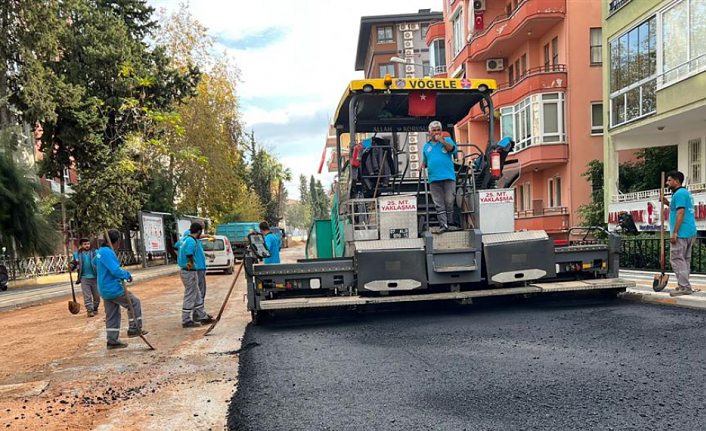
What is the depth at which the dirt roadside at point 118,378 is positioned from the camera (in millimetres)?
4164

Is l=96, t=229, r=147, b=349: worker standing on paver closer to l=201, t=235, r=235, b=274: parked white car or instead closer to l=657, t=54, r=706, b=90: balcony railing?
l=657, t=54, r=706, b=90: balcony railing

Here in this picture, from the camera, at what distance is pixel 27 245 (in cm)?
1769

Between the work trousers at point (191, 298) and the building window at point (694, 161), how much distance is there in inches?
564

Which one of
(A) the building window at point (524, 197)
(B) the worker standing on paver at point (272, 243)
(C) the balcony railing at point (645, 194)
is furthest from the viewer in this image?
(A) the building window at point (524, 197)

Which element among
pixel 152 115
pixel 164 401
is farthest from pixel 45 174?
pixel 164 401

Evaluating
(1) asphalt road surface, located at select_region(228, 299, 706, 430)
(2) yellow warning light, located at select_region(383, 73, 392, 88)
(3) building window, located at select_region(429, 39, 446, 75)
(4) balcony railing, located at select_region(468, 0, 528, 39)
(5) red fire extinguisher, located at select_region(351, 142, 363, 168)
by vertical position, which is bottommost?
(1) asphalt road surface, located at select_region(228, 299, 706, 430)

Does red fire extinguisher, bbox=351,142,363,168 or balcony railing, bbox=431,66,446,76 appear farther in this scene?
balcony railing, bbox=431,66,446,76

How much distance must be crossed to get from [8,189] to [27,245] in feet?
6.16

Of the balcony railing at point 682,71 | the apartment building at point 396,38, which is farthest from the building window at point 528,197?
the apartment building at point 396,38

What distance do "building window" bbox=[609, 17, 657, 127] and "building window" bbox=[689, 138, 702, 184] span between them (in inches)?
76.0

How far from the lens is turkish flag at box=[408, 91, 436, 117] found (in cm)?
795

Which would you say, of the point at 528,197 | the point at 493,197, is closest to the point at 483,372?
the point at 493,197

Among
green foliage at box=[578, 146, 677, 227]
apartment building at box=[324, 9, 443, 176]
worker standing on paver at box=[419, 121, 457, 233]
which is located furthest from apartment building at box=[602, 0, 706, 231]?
apartment building at box=[324, 9, 443, 176]

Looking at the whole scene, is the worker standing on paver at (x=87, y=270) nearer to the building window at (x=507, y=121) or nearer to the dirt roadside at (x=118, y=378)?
the dirt roadside at (x=118, y=378)
